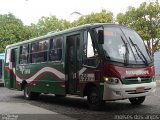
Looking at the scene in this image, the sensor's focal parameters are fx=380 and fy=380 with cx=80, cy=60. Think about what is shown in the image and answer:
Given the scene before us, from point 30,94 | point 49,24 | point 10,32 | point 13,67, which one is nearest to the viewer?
point 30,94

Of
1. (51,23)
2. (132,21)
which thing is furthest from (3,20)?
(132,21)

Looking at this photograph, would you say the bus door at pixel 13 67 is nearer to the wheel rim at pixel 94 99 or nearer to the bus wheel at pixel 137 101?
the bus wheel at pixel 137 101

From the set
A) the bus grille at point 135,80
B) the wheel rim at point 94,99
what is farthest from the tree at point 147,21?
the wheel rim at point 94,99

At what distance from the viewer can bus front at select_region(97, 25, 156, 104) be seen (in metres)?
11.6

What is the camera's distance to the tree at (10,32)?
2121 inches

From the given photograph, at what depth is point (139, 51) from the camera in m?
12.5

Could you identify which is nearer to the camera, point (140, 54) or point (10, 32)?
point (140, 54)

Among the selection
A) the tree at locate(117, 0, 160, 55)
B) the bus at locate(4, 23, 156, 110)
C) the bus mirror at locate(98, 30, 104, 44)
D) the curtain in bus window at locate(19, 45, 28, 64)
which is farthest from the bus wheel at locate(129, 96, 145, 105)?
the tree at locate(117, 0, 160, 55)

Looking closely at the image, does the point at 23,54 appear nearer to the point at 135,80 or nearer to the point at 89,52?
the point at 89,52

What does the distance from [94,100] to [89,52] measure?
159cm

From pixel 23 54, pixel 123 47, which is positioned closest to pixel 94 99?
pixel 123 47

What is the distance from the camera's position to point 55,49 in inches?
597

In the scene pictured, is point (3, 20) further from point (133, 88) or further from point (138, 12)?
point (133, 88)

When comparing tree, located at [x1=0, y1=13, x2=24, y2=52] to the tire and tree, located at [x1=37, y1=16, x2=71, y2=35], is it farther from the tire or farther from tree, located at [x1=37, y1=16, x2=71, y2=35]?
the tire
